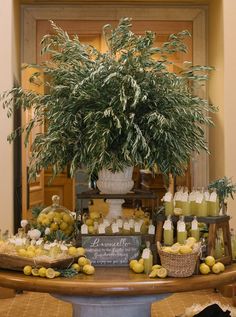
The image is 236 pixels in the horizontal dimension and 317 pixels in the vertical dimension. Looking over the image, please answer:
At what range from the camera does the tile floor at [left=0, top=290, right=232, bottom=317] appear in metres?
4.35

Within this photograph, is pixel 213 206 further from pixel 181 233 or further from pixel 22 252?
pixel 22 252

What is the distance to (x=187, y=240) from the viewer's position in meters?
2.44

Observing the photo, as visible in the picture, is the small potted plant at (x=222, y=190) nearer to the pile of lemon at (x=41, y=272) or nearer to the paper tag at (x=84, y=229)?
the paper tag at (x=84, y=229)

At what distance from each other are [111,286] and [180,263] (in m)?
0.34

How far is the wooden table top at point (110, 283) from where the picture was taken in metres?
2.23

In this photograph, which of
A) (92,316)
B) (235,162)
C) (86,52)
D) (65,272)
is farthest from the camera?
(235,162)

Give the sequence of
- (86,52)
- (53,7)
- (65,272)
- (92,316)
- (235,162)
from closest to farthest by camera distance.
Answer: (65,272), (92,316), (86,52), (235,162), (53,7)

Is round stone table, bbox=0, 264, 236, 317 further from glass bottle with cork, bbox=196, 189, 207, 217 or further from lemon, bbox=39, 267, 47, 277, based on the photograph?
glass bottle with cork, bbox=196, 189, 207, 217

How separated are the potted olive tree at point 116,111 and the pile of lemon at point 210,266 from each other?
57cm

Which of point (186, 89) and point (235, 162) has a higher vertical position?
point (186, 89)

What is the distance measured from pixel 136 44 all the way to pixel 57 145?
68cm

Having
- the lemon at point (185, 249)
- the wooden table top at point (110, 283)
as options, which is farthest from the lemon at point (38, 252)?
the lemon at point (185, 249)

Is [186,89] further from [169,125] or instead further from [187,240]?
[187,240]

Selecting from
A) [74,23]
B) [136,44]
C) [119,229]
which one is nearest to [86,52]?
[136,44]
